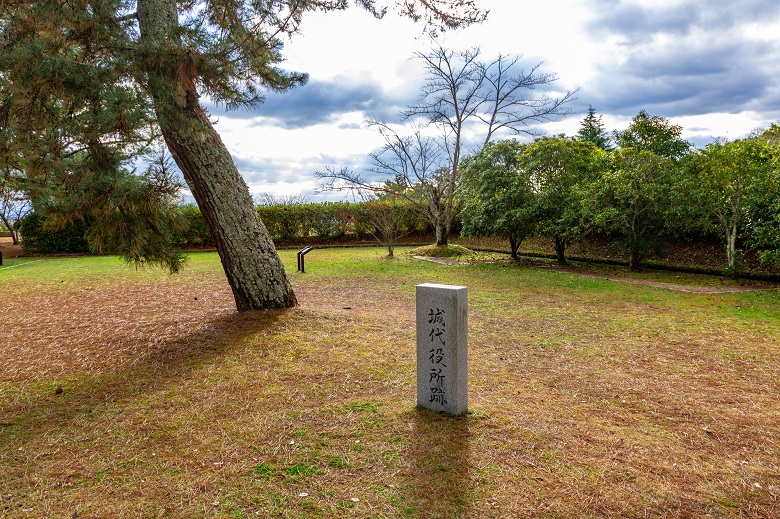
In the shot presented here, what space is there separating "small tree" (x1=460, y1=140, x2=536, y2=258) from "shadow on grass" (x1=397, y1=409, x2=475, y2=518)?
9.71 metres

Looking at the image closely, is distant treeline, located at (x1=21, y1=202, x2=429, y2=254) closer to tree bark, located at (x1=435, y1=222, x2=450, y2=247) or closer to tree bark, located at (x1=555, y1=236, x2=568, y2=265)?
tree bark, located at (x1=435, y1=222, x2=450, y2=247)

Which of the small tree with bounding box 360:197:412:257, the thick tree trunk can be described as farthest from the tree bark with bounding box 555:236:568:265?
the thick tree trunk

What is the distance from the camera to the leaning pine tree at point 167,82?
4.25 metres

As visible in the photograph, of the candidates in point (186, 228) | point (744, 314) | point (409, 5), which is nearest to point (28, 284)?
point (186, 228)

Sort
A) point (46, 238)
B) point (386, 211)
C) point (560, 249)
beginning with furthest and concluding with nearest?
1. point (386, 211)
2. point (46, 238)
3. point (560, 249)

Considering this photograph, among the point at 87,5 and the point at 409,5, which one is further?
the point at 409,5

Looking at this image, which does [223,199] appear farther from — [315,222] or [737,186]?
[315,222]

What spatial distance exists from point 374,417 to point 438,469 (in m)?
0.71

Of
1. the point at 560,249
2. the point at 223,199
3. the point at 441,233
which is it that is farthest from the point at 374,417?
the point at 441,233

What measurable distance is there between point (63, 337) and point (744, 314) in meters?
8.36

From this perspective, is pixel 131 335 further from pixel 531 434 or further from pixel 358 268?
pixel 358 268

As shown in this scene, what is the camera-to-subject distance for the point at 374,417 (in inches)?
125

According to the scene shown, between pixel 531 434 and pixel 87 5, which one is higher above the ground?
pixel 87 5

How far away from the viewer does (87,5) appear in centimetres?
495
